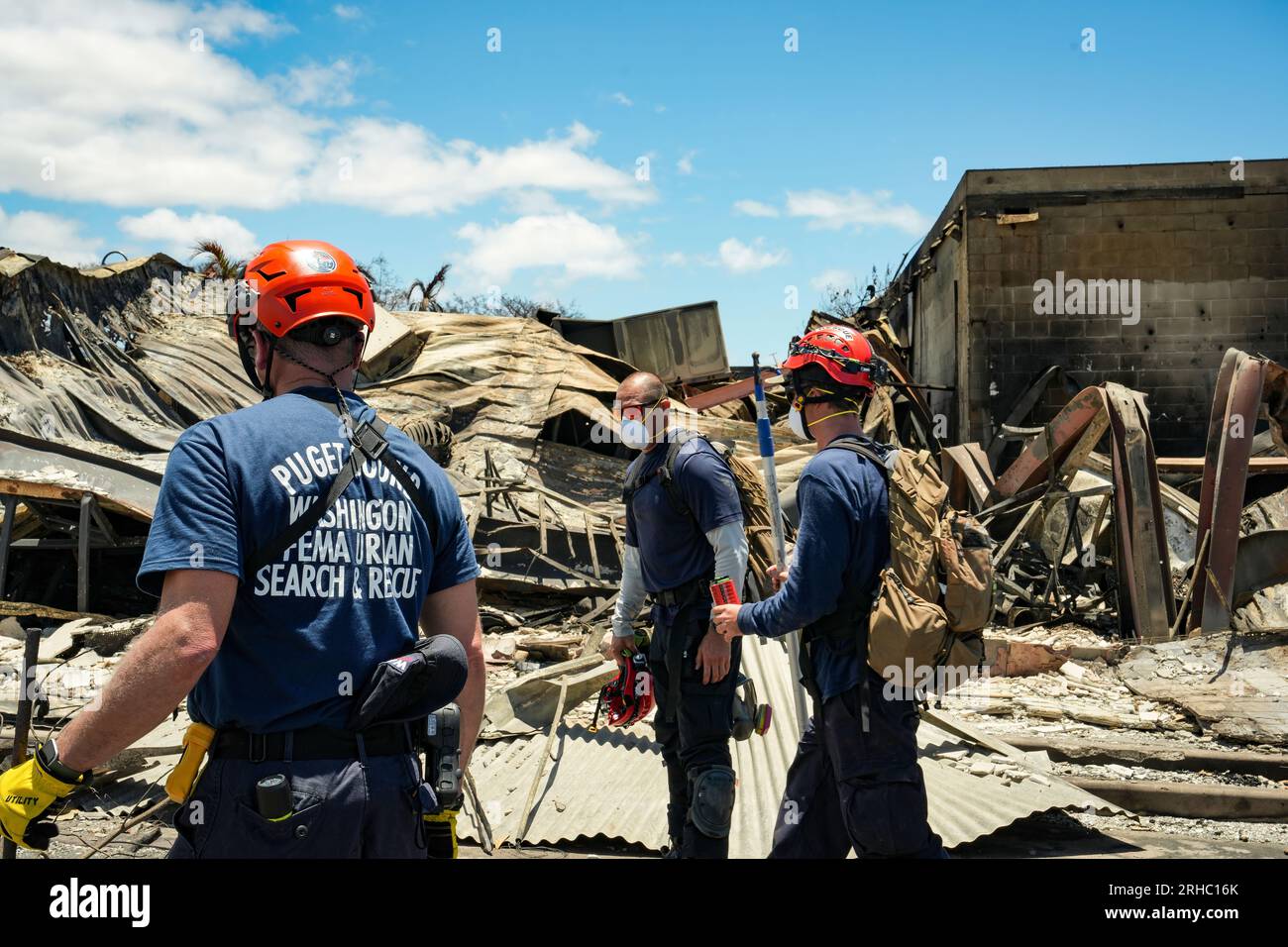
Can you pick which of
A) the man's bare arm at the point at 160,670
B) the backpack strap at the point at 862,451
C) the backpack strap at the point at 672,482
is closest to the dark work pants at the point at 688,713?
the backpack strap at the point at 672,482

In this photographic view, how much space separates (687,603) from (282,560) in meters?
2.23

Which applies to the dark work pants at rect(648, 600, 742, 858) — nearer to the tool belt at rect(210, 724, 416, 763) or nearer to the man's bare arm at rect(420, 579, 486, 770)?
the man's bare arm at rect(420, 579, 486, 770)

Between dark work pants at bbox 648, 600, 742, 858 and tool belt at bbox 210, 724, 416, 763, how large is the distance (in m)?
2.01

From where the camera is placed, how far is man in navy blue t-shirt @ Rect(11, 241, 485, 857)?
1.73 meters

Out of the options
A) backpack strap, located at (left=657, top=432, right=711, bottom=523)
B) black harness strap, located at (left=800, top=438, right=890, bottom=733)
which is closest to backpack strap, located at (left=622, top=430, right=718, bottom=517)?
backpack strap, located at (left=657, top=432, right=711, bottom=523)

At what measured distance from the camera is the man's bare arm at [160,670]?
1.69 metres

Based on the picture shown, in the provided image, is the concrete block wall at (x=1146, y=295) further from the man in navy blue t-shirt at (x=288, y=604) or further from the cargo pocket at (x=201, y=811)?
the cargo pocket at (x=201, y=811)

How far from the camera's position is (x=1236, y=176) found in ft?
47.0

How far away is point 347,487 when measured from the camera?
6.35ft

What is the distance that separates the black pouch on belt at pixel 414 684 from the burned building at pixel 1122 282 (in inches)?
559
